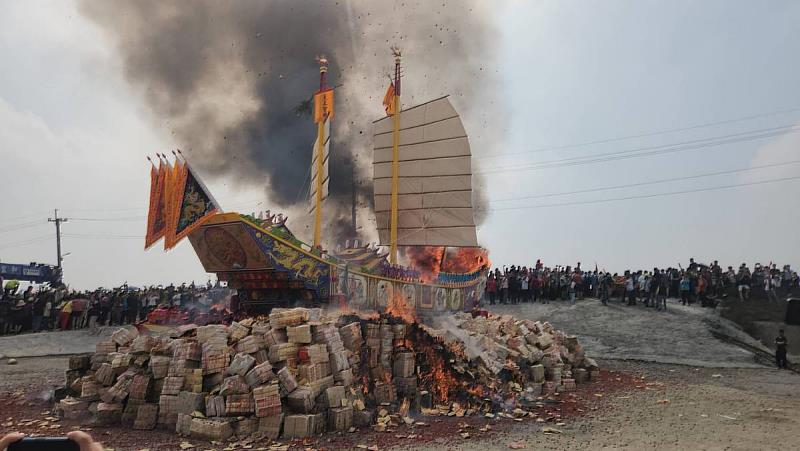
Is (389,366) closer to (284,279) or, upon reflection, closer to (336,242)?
(284,279)

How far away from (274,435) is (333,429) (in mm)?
918

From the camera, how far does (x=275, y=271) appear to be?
1281 cm

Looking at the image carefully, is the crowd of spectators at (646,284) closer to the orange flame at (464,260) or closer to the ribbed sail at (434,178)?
the orange flame at (464,260)

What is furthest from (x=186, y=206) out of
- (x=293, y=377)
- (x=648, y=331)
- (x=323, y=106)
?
(x=648, y=331)

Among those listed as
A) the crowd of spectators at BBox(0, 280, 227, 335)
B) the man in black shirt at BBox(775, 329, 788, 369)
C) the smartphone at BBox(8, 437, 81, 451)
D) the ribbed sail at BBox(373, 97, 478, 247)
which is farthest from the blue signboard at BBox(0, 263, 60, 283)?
the man in black shirt at BBox(775, 329, 788, 369)

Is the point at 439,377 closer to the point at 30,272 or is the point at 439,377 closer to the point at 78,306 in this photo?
the point at 78,306

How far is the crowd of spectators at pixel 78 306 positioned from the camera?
1973cm

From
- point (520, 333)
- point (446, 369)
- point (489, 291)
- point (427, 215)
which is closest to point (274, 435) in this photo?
point (446, 369)

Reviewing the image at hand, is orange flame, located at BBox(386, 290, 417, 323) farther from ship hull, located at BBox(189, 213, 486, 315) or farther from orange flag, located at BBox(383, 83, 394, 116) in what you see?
orange flag, located at BBox(383, 83, 394, 116)

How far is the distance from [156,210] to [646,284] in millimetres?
18478

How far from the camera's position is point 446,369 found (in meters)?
10.0

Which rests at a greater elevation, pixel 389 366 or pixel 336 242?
pixel 336 242

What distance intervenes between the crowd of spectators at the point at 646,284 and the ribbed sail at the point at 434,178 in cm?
665

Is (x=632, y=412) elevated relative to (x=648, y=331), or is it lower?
lower
